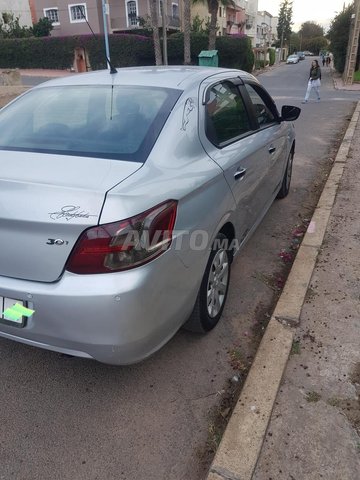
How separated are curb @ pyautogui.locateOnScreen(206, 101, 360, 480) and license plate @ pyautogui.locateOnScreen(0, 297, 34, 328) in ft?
3.77

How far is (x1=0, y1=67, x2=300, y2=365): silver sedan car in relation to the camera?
6.30 ft

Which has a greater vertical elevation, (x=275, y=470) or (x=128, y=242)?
(x=128, y=242)

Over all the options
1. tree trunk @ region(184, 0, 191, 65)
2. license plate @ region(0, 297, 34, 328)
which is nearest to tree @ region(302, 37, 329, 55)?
tree trunk @ region(184, 0, 191, 65)

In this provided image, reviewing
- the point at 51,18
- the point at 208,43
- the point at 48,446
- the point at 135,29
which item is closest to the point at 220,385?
the point at 48,446

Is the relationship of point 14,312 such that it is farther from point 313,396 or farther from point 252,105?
point 252,105

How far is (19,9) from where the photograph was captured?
4594cm

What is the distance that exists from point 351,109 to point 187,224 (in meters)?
15.0

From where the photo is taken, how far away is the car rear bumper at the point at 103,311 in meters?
1.92

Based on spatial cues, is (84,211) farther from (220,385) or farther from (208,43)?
(208,43)

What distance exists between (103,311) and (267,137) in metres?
2.54

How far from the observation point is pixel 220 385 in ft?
8.34

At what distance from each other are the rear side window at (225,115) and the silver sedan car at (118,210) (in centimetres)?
2

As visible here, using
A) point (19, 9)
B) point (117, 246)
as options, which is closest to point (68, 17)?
point (19, 9)

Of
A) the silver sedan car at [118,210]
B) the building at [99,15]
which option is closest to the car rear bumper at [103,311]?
the silver sedan car at [118,210]
